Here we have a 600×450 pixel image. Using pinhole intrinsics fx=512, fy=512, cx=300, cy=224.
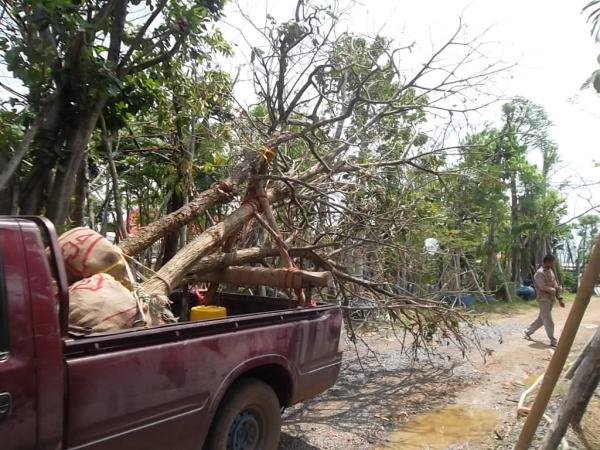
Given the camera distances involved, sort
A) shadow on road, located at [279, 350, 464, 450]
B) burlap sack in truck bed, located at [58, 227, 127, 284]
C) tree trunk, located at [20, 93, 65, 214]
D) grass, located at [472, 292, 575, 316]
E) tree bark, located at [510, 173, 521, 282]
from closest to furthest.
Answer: burlap sack in truck bed, located at [58, 227, 127, 284]
shadow on road, located at [279, 350, 464, 450]
tree trunk, located at [20, 93, 65, 214]
grass, located at [472, 292, 575, 316]
tree bark, located at [510, 173, 521, 282]

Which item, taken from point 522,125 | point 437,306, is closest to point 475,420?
point 437,306

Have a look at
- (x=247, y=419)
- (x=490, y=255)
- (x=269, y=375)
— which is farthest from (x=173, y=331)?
(x=490, y=255)

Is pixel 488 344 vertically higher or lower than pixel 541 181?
lower

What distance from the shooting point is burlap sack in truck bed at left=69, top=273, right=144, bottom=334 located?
2.80 metres

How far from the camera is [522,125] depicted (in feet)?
51.3

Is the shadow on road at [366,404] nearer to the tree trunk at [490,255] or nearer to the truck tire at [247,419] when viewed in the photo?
the truck tire at [247,419]

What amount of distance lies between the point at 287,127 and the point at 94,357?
6.07 metres

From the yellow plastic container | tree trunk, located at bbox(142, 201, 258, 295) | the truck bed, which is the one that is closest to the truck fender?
the truck bed

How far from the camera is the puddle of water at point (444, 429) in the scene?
4430 millimetres

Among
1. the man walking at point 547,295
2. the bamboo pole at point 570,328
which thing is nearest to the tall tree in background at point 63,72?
the bamboo pole at point 570,328

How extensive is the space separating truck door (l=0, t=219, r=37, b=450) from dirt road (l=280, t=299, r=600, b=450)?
266cm

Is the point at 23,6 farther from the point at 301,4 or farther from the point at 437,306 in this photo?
the point at 437,306

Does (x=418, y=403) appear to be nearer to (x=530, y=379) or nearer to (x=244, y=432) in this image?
(x=530, y=379)

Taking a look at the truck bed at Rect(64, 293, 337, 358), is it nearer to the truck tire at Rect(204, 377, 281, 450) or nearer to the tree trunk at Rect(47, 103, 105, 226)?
the truck tire at Rect(204, 377, 281, 450)
